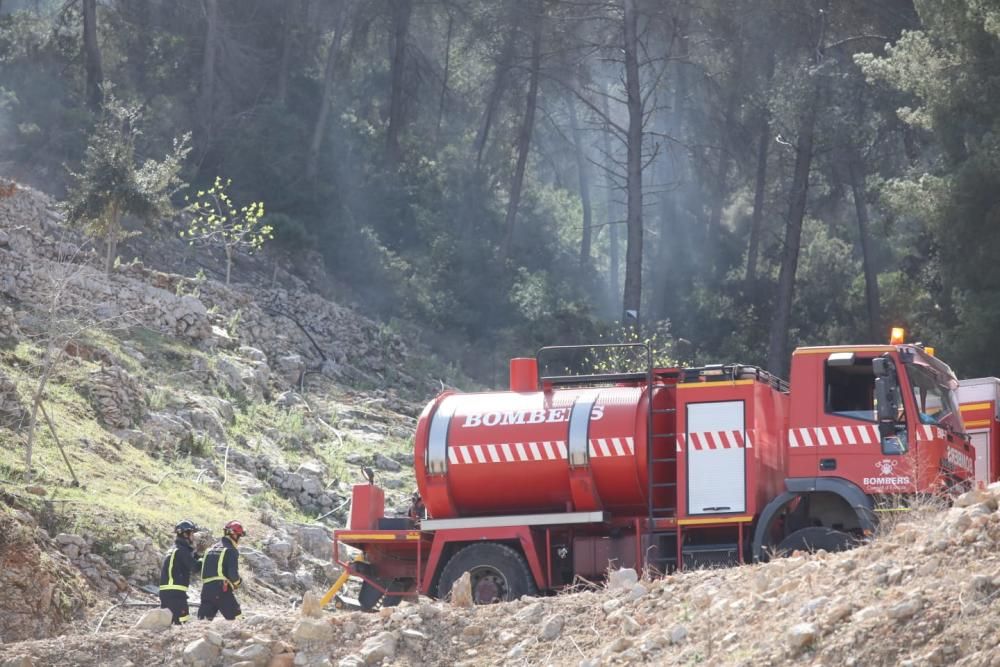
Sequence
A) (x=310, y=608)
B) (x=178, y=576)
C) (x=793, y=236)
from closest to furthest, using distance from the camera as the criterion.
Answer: (x=310, y=608) → (x=178, y=576) → (x=793, y=236)

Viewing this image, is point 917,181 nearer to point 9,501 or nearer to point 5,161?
point 9,501

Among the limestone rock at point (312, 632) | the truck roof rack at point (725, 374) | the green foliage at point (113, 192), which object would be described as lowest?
the limestone rock at point (312, 632)

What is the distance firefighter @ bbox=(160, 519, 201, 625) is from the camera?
13992mm

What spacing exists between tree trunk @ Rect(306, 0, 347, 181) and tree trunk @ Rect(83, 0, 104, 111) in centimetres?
676

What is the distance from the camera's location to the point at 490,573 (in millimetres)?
14727

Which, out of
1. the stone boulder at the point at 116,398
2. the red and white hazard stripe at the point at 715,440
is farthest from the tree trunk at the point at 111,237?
the red and white hazard stripe at the point at 715,440

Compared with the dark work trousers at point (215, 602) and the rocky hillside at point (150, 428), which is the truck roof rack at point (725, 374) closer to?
the dark work trousers at point (215, 602)

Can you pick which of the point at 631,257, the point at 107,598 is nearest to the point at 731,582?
the point at 107,598

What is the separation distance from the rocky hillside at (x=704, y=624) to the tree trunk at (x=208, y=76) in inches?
1334

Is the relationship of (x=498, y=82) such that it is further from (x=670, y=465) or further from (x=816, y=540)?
A: (x=816, y=540)

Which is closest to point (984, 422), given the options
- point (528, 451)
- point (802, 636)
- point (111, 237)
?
point (528, 451)

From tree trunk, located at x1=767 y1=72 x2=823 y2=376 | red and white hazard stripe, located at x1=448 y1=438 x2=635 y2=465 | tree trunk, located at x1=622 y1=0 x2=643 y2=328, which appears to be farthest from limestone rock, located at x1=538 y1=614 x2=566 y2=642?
tree trunk, located at x1=622 y1=0 x2=643 y2=328

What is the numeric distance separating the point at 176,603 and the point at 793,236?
89.3 ft

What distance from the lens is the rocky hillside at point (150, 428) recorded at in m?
16.7
